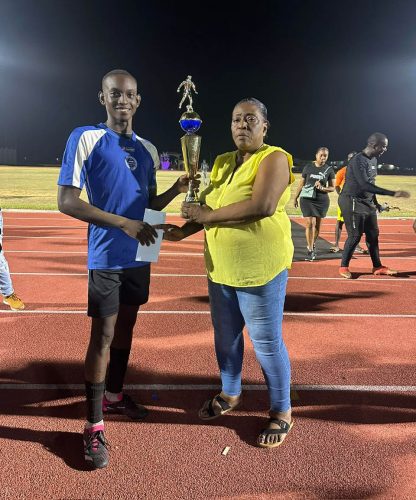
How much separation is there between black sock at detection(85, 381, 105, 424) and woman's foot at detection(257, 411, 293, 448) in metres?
0.88

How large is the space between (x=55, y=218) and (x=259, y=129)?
40.3 ft

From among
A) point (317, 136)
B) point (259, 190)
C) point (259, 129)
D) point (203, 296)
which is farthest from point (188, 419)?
point (317, 136)

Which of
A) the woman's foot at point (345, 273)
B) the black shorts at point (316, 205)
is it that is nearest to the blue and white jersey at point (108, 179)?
the woman's foot at point (345, 273)

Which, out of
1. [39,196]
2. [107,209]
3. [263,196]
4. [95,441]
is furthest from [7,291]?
[39,196]

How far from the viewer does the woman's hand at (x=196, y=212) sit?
90.4 inches

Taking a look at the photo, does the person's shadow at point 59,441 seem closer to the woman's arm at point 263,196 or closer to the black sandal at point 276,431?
the black sandal at point 276,431

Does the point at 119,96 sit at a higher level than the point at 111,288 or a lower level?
higher

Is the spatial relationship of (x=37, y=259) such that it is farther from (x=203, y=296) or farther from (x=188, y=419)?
(x=188, y=419)

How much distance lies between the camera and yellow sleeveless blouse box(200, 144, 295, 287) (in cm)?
228

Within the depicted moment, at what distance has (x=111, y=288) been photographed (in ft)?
7.55

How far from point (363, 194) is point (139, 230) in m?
4.75

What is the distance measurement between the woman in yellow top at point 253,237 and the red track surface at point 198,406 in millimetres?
283

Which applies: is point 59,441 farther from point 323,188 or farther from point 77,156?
point 323,188

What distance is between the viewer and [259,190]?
2.16m
